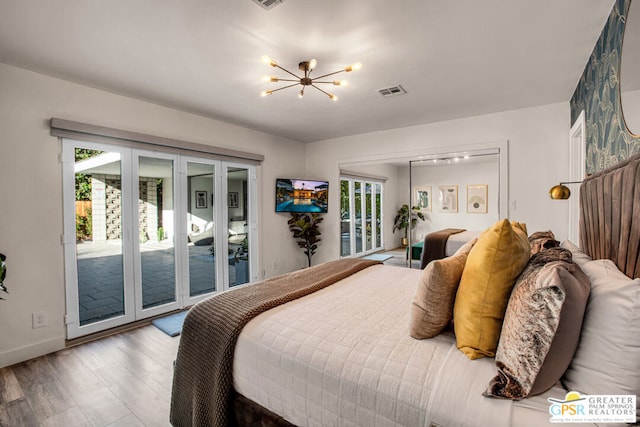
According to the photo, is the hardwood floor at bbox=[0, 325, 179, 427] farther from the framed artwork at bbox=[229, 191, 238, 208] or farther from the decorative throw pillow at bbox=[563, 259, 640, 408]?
the decorative throw pillow at bbox=[563, 259, 640, 408]

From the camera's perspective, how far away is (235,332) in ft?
5.00

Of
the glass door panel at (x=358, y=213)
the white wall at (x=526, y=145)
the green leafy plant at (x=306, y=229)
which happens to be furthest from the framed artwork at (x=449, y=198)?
the green leafy plant at (x=306, y=229)

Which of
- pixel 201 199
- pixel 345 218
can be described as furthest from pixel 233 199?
pixel 345 218

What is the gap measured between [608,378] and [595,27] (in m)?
2.35

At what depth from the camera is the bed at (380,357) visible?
0.88 m

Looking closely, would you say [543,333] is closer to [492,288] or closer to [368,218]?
[492,288]

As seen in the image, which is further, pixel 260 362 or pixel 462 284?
pixel 260 362

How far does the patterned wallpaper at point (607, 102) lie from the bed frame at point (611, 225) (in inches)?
9.9

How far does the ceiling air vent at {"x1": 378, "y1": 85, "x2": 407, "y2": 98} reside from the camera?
307 cm

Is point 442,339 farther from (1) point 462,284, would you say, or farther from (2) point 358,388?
(2) point 358,388

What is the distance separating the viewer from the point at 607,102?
187 centimetres

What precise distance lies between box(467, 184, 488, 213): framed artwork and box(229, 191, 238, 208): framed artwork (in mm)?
3434

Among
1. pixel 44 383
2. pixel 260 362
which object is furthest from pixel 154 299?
pixel 260 362

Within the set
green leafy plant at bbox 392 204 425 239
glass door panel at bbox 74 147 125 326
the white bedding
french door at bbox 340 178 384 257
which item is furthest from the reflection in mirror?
glass door panel at bbox 74 147 125 326
